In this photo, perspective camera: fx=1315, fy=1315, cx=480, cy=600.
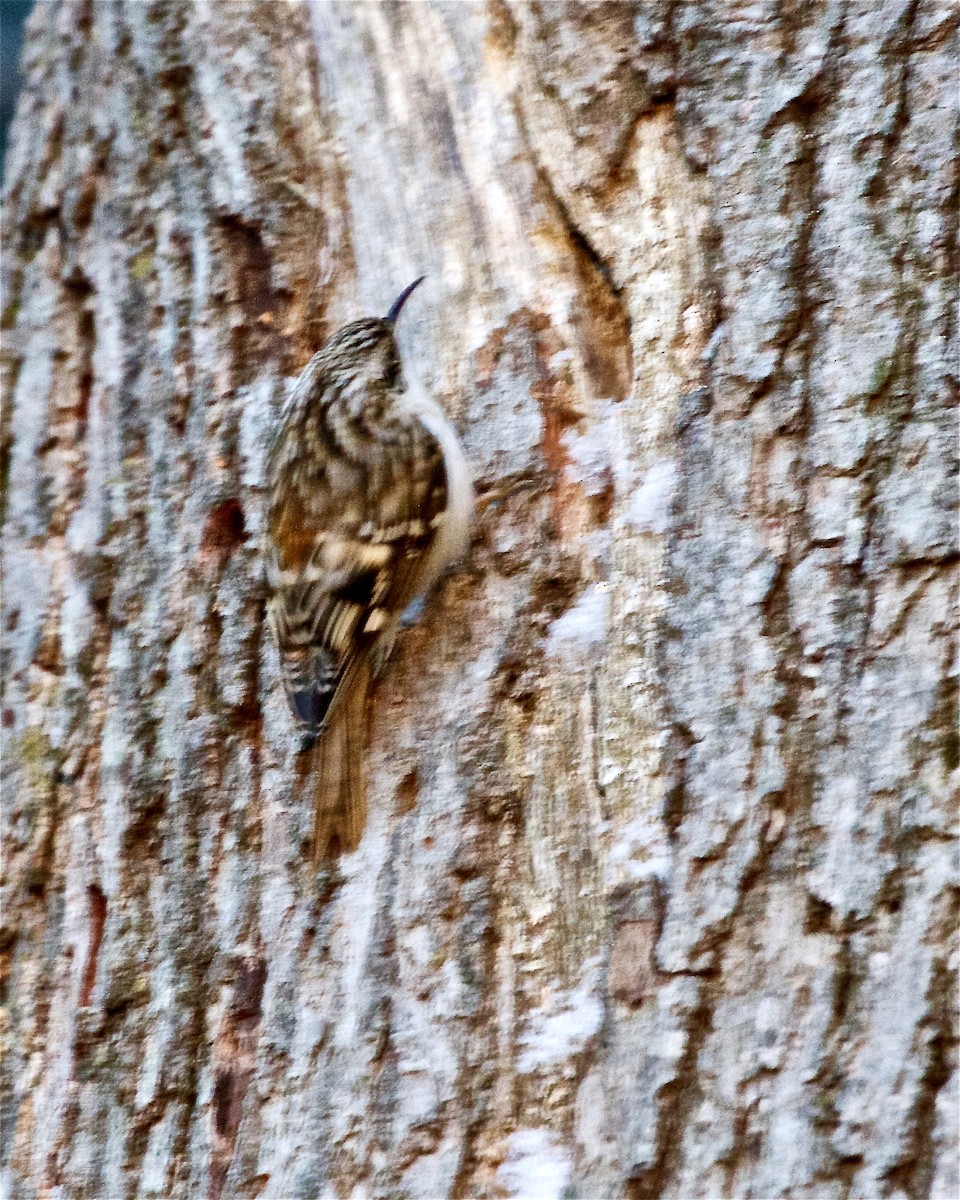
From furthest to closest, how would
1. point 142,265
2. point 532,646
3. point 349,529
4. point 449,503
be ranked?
point 142,265 < point 349,529 < point 449,503 < point 532,646

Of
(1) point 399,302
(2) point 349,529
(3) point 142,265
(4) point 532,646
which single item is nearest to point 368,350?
(1) point 399,302

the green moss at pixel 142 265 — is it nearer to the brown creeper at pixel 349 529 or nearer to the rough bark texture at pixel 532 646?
the rough bark texture at pixel 532 646

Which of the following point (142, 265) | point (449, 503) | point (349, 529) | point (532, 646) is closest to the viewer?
point (532, 646)

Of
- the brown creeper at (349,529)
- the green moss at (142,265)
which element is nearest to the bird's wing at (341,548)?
the brown creeper at (349,529)

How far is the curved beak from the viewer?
1.95 meters

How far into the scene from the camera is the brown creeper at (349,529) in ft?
5.57

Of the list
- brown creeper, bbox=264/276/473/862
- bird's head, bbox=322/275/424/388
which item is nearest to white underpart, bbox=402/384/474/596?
brown creeper, bbox=264/276/473/862

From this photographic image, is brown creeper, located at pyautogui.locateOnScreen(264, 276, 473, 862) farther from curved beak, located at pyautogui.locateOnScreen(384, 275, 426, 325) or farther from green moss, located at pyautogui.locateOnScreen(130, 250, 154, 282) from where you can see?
green moss, located at pyautogui.locateOnScreen(130, 250, 154, 282)

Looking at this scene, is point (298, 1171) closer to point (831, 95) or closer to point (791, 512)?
point (791, 512)

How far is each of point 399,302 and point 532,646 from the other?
619 millimetres

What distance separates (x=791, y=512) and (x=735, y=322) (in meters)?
0.27

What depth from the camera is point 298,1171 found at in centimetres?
148

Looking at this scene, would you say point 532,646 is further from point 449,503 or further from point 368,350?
point 368,350

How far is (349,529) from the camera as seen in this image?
2018 mm
